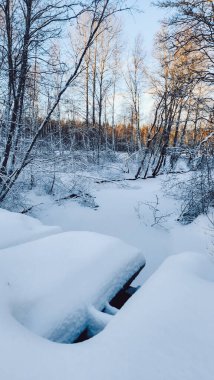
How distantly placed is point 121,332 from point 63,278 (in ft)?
1.99

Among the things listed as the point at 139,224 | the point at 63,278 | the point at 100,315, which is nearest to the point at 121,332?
the point at 100,315

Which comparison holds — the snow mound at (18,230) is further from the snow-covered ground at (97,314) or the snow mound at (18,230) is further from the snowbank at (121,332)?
the snowbank at (121,332)

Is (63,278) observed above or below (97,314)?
above

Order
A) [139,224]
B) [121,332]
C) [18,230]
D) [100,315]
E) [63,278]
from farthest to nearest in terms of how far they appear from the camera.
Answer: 1. [139,224]
2. [18,230]
3. [63,278]
4. [100,315]
5. [121,332]

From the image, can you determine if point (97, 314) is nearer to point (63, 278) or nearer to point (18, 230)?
point (63, 278)

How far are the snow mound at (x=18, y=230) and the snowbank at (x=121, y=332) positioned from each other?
0.72 metres

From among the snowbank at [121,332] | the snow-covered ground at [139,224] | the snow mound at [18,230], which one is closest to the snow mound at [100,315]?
the snowbank at [121,332]

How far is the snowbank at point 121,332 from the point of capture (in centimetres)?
102

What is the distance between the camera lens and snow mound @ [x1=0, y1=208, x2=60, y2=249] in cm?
265

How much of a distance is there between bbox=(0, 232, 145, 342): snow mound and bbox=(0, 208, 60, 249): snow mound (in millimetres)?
461

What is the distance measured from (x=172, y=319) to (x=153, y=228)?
5.85m

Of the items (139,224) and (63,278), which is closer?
(63,278)

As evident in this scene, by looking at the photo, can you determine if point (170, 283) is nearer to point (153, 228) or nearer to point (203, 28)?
point (153, 228)

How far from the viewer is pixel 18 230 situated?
292cm
